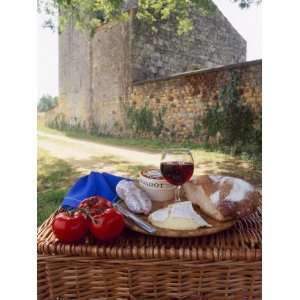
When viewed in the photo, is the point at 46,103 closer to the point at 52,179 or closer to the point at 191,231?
the point at 52,179

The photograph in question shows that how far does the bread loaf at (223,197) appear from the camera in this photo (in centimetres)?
66

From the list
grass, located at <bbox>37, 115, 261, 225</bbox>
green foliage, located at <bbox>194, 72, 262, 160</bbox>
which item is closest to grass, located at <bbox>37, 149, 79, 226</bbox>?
grass, located at <bbox>37, 115, 261, 225</bbox>

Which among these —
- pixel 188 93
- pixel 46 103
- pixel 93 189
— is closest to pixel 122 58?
pixel 188 93

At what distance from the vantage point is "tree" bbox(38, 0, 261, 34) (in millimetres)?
1248

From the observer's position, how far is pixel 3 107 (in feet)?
2.68

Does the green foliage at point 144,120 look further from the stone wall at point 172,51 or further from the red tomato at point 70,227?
the red tomato at point 70,227

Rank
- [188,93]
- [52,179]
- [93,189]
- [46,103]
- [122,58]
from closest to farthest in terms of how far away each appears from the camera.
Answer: [93,189] < [46,103] < [52,179] < [122,58] < [188,93]

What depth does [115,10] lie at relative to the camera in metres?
1.62

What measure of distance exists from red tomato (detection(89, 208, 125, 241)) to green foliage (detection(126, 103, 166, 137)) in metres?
0.85

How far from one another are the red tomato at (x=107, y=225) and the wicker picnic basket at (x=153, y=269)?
15mm

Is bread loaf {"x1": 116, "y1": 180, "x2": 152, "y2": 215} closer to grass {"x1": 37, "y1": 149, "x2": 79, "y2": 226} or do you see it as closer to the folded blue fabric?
the folded blue fabric

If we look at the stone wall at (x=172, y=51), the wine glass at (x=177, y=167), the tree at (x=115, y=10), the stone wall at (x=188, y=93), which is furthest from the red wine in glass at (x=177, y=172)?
the stone wall at (x=172, y=51)

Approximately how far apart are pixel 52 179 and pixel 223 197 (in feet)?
2.90
